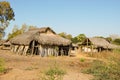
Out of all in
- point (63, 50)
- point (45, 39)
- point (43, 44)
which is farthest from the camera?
point (63, 50)

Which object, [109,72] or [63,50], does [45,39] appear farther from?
[109,72]

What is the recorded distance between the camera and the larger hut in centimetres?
2790

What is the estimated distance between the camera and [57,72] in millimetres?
9938

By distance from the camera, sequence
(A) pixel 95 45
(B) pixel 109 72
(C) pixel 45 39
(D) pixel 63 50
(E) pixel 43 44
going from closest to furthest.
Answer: (B) pixel 109 72
(E) pixel 43 44
(C) pixel 45 39
(D) pixel 63 50
(A) pixel 95 45

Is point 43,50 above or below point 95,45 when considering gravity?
below

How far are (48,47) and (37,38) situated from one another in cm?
207

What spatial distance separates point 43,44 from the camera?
90.4 feet

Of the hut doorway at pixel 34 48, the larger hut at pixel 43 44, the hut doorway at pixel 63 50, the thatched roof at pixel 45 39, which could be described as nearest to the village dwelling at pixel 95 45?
the hut doorway at pixel 63 50

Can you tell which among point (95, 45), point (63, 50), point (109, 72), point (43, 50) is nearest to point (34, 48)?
point (43, 50)

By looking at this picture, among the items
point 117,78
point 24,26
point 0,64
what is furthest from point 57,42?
point 24,26

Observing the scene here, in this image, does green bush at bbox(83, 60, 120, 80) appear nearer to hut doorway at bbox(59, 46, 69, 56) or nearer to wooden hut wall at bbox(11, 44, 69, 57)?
wooden hut wall at bbox(11, 44, 69, 57)

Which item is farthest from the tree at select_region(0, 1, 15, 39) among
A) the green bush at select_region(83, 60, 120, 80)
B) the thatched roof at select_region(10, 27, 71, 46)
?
the green bush at select_region(83, 60, 120, 80)

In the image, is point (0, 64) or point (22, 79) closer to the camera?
point (22, 79)

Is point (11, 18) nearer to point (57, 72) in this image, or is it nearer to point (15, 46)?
point (15, 46)
